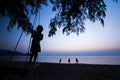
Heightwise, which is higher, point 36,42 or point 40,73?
point 36,42

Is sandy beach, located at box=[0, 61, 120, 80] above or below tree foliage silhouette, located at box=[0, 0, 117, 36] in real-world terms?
below

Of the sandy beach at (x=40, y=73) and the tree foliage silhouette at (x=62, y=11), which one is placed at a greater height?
the tree foliage silhouette at (x=62, y=11)

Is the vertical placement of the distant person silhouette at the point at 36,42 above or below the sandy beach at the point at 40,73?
above

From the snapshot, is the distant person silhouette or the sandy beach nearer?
the sandy beach

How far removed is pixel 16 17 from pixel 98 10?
3410 mm

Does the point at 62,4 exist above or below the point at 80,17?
above

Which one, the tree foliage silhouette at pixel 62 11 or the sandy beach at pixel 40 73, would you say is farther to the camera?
the tree foliage silhouette at pixel 62 11

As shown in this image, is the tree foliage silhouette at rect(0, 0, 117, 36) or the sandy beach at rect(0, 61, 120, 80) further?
the tree foliage silhouette at rect(0, 0, 117, 36)

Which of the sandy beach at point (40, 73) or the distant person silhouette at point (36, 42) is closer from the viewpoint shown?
the sandy beach at point (40, 73)

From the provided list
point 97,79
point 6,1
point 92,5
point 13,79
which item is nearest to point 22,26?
point 6,1

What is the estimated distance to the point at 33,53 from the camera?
734 centimetres

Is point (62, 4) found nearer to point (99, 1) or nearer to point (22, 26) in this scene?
point (99, 1)

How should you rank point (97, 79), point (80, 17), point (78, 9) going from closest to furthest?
point (78, 9)
point (80, 17)
point (97, 79)

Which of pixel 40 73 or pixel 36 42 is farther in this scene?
pixel 40 73
